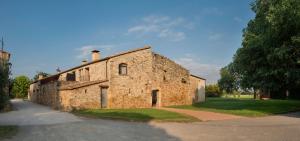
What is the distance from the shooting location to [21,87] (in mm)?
80125

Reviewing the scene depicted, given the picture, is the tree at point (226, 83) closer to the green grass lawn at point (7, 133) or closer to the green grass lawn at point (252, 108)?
the green grass lawn at point (252, 108)

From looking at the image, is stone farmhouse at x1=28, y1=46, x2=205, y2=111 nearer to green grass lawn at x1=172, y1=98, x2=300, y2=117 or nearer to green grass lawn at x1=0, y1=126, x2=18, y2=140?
green grass lawn at x1=172, y1=98, x2=300, y2=117

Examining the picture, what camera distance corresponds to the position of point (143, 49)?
32469 mm

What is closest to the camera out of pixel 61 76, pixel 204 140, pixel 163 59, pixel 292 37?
pixel 204 140

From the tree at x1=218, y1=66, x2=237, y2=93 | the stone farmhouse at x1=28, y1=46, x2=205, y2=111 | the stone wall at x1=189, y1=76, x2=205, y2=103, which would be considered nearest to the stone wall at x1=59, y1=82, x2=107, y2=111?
the stone farmhouse at x1=28, y1=46, x2=205, y2=111

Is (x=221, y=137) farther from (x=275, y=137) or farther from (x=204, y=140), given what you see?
(x=275, y=137)

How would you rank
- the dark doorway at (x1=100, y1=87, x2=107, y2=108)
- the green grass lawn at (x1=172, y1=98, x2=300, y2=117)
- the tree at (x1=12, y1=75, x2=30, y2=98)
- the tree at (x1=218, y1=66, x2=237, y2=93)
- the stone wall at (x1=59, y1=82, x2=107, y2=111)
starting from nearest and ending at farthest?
the green grass lawn at (x1=172, y1=98, x2=300, y2=117)
the stone wall at (x1=59, y1=82, x2=107, y2=111)
the dark doorway at (x1=100, y1=87, x2=107, y2=108)
the tree at (x1=12, y1=75, x2=30, y2=98)
the tree at (x1=218, y1=66, x2=237, y2=93)

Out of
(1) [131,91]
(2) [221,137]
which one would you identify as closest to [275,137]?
(2) [221,137]

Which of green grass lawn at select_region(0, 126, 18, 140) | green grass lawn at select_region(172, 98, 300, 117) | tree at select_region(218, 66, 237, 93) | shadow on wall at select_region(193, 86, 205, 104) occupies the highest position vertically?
tree at select_region(218, 66, 237, 93)

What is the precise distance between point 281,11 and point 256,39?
4.56 m

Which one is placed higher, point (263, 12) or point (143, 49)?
point (263, 12)

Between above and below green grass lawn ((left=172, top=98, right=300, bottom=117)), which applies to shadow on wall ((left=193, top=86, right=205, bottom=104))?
above

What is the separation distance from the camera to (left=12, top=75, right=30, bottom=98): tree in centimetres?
7919

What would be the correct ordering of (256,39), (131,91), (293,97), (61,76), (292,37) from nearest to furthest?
(292,37)
(256,39)
(131,91)
(61,76)
(293,97)
